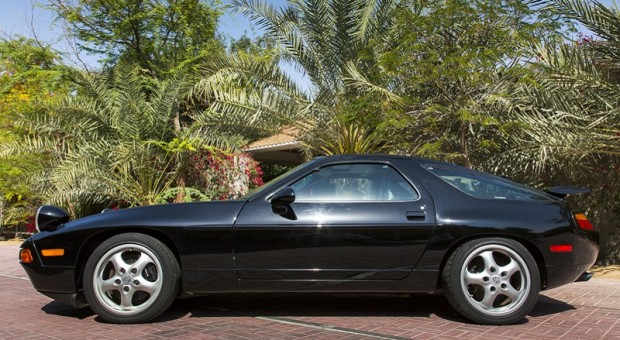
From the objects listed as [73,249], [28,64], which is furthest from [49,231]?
[28,64]

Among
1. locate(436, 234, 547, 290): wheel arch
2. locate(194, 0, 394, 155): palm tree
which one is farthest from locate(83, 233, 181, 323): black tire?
locate(194, 0, 394, 155): palm tree

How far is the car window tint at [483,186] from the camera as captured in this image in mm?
4590

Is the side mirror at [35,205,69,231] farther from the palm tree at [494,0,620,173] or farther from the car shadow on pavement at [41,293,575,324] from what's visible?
the palm tree at [494,0,620,173]

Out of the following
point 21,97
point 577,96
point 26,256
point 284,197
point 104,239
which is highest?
point 21,97

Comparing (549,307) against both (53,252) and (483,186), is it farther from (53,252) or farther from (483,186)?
(53,252)

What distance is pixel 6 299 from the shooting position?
5676mm

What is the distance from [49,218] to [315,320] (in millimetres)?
2358

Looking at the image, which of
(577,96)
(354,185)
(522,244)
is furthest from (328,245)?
(577,96)

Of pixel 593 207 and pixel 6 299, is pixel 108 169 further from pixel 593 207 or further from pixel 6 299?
pixel 593 207

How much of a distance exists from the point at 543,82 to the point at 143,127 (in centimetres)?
920

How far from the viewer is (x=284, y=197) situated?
4.23 meters

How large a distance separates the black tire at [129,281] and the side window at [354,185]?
3.92 feet

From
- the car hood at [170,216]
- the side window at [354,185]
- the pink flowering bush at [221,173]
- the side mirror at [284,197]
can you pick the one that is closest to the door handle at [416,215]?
the side window at [354,185]

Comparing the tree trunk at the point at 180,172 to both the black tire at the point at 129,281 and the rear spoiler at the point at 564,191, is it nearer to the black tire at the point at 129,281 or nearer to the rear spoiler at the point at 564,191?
the black tire at the point at 129,281
